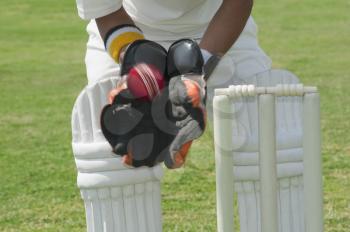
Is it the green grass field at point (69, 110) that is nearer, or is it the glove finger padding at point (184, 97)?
the glove finger padding at point (184, 97)

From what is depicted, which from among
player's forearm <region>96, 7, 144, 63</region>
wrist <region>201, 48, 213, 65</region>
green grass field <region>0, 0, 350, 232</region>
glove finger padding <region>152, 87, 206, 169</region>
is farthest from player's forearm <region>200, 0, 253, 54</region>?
green grass field <region>0, 0, 350, 232</region>

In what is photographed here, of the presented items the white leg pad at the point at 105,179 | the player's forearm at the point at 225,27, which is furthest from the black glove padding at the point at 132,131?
the player's forearm at the point at 225,27

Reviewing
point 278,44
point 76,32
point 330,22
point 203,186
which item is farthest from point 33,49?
point 203,186

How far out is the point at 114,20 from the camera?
325cm

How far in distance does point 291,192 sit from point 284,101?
28cm

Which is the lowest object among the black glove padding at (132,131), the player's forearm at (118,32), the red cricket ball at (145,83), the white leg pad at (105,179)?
the white leg pad at (105,179)

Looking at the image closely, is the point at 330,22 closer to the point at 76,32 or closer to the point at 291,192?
the point at 76,32

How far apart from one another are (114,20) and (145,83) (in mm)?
491

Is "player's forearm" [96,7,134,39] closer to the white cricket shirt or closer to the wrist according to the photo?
the white cricket shirt

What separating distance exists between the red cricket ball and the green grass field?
2.22 m

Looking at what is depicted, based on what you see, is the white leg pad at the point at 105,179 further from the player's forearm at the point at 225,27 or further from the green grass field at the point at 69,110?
the green grass field at the point at 69,110

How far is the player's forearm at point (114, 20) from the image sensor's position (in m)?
A: 3.23

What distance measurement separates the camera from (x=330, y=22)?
12.7m

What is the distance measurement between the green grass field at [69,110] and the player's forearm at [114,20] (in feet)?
6.20
